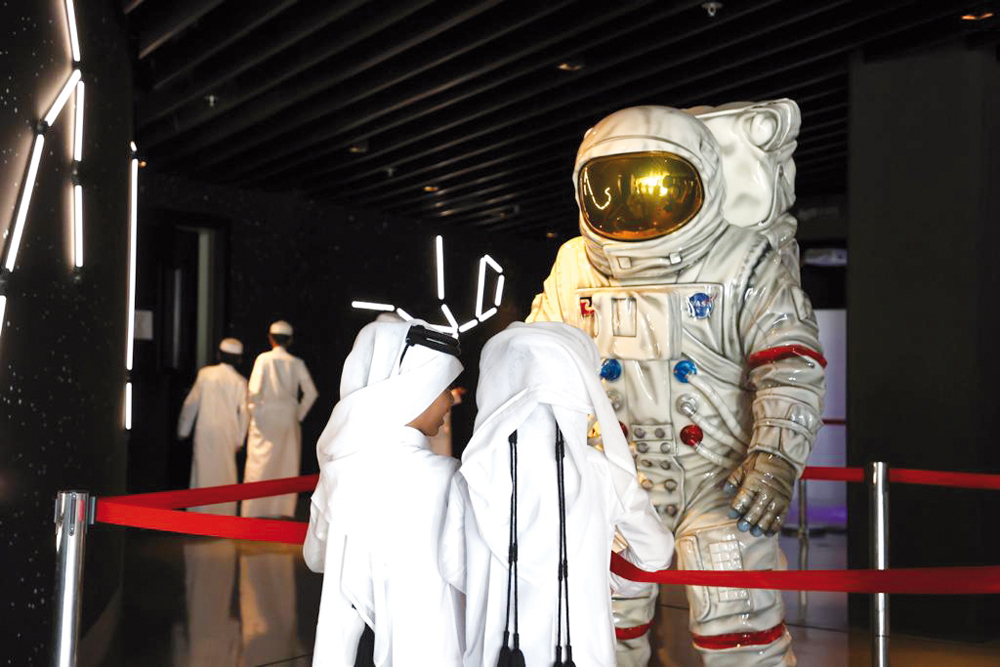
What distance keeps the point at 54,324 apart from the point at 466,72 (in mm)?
3067

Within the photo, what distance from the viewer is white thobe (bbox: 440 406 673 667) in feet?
7.27

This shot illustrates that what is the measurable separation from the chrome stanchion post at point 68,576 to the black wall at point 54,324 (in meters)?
0.63

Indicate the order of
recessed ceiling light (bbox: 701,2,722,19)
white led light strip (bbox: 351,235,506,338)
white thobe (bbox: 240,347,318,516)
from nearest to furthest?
recessed ceiling light (bbox: 701,2,722,19), white thobe (bbox: 240,347,318,516), white led light strip (bbox: 351,235,506,338)

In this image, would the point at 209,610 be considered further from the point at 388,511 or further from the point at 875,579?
the point at 875,579

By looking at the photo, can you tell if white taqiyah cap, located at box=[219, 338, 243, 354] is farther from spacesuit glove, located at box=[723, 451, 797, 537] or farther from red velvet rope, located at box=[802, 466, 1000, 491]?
spacesuit glove, located at box=[723, 451, 797, 537]

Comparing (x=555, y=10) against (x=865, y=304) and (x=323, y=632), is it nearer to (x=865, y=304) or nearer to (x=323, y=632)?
(x=865, y=304)

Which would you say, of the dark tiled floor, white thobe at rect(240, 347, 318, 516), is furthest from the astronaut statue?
white thobe at rect(240, 347, 318, 516)

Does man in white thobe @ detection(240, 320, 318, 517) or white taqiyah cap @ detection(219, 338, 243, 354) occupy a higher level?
white taqiyah cap @ detection(219, 338, 243, 354)

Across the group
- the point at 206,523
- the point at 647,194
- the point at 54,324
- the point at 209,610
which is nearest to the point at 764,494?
the point at 647,194

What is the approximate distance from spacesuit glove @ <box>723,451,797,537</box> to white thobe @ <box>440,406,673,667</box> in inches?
36.8

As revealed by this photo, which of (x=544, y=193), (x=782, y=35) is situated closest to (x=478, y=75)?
(x=782, y=35)

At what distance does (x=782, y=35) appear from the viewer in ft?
18.5

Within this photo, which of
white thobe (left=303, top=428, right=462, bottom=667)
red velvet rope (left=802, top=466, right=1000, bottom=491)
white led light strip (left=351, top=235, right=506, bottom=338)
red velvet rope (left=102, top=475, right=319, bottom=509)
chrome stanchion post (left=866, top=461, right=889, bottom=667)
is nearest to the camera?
white thobe (left=303, top=428, right=462, bottom=667)

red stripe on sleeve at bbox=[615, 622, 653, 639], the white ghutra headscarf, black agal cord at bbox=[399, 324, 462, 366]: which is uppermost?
black agal cord at bbox=[399, 324, 462, 366]
